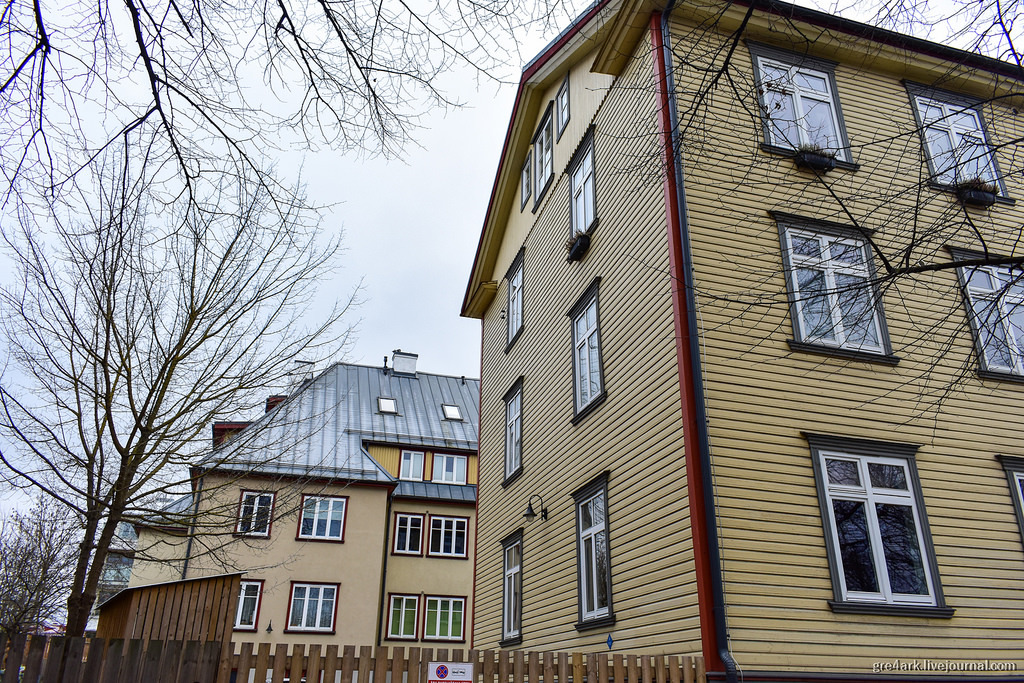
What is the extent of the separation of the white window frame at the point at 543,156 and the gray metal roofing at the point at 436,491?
1679 cm

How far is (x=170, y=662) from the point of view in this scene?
625cm

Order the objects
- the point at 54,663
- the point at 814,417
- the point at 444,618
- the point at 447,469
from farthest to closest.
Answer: the point at 447,469, the point at 444,618, the point at 814,417, the point at 54,663

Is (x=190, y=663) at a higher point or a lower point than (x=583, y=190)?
lower

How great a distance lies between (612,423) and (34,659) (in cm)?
724

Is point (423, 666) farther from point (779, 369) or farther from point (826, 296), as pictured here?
point (826, 296)

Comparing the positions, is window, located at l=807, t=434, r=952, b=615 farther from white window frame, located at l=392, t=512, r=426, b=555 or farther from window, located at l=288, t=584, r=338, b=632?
white window frame, located at l=392, t=512, r=426, b=555

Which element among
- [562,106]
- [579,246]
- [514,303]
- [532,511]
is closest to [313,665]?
[532,511]

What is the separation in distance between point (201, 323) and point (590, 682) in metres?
7.10

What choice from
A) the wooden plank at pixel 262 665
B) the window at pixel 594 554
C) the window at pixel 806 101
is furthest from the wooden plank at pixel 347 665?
the window at pixel 806 101

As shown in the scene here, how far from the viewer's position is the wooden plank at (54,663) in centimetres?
608

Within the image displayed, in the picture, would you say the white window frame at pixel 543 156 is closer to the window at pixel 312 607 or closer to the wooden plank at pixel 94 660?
the wooden plank at pixel 94 660

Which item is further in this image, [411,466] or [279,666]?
[411,466]

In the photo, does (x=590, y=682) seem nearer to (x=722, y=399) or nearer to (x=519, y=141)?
(x=722, y=399)

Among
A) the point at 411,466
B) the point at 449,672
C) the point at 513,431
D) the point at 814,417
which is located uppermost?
A: the point at 411,466
